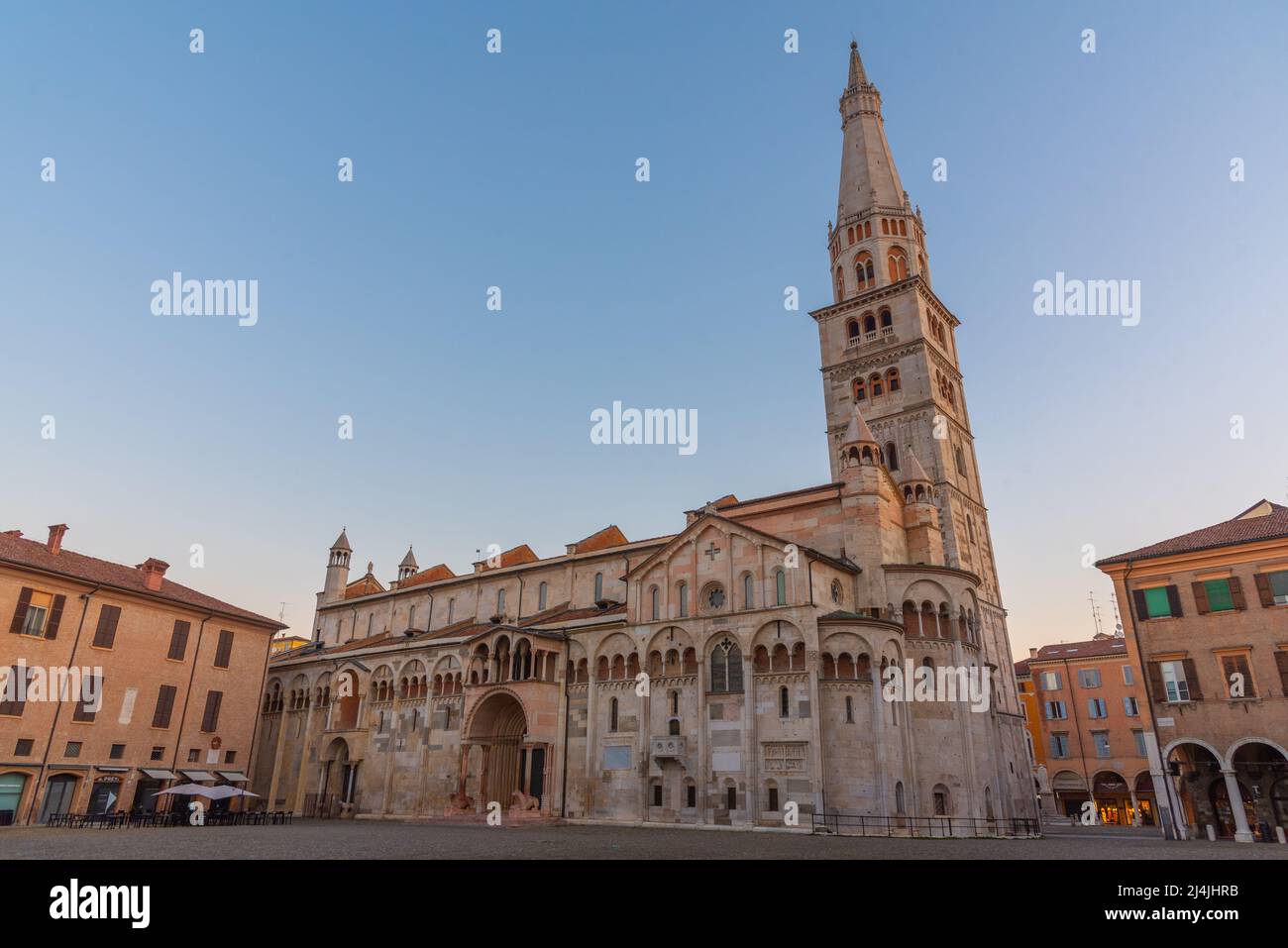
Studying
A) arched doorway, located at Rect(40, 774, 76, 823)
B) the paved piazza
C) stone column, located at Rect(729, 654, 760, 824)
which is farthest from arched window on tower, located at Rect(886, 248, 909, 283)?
arched doorway, located at Rect(40, 774, 76, 823)

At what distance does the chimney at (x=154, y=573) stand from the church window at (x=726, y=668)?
95.0 ft

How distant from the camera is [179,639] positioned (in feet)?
127

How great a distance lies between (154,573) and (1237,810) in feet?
159

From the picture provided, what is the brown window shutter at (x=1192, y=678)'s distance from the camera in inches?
1062

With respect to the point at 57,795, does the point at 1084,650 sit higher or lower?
higher

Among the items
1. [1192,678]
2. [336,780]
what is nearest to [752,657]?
[1192,678]

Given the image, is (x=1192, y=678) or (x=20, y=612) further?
(x=20, y=612)

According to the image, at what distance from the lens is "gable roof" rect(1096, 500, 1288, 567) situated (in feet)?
89.5

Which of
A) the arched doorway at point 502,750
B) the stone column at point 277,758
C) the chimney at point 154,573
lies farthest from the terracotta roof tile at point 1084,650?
the chimney at point 154,573

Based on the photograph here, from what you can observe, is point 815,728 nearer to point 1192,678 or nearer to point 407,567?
point 1192,678

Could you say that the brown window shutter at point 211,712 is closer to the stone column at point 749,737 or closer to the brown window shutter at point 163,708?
the brown window shutter at point 163,708
